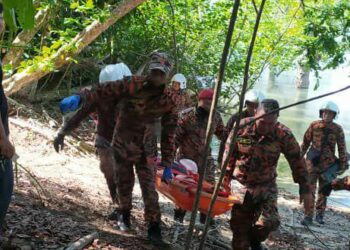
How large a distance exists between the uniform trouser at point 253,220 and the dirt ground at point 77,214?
0.35m

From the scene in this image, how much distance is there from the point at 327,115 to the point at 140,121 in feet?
12.7

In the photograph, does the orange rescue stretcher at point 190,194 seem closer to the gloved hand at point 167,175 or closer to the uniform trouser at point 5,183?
the gloved hand at point 167,175

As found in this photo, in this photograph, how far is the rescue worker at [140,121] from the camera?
447cm

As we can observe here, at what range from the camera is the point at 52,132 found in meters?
9.35

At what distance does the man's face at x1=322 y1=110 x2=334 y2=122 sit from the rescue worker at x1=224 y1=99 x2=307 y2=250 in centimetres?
310

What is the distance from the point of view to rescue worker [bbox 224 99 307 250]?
455 centimetres

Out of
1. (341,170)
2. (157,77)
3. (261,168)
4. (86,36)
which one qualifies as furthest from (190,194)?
(341,170)

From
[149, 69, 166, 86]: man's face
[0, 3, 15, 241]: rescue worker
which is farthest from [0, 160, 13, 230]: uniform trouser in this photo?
[149, 69, 166, 86]: man's face

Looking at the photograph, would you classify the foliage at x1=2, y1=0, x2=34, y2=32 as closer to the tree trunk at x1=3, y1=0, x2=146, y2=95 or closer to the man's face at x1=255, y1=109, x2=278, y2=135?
→ the man's face at x1=255, y1=109, x2=278, y2=135

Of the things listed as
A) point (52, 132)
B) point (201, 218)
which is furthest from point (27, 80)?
point (201, 218)

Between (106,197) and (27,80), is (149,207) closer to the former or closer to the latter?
(106,197)

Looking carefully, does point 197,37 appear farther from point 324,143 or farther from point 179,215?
point 179,215

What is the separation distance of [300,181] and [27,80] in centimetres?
494

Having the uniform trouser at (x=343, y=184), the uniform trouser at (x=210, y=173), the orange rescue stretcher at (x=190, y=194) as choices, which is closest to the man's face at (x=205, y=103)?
the uniform trouser at (x=210, y=173)
